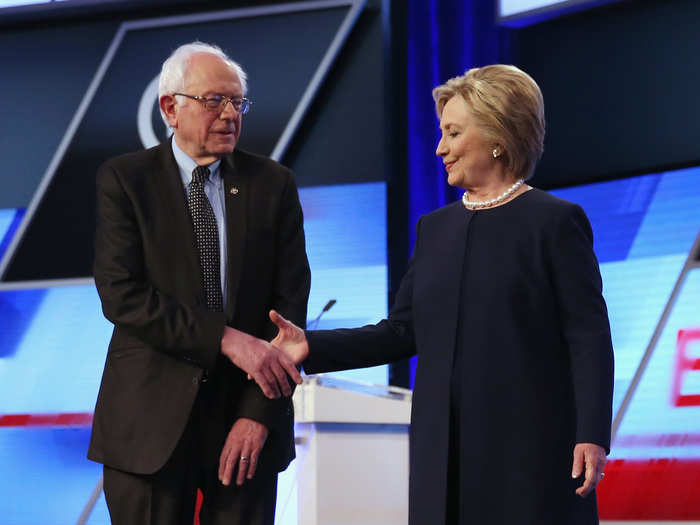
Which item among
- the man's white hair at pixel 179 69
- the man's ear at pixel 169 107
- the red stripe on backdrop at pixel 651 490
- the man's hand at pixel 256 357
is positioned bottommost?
the red stripe on backdrop at pixel 651 490

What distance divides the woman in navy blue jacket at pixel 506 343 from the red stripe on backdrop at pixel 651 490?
2449 millimetres

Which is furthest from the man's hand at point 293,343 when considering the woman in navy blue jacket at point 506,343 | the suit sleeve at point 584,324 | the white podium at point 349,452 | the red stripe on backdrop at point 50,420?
the red stripe on backdrop at point 50,420

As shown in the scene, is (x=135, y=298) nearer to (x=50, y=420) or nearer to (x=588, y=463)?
(x=588, y=463)

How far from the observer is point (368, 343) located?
6.59 ft

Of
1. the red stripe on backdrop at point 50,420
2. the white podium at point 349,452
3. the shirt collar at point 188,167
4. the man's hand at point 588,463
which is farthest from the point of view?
the red stripe on backdrop at point 50,420

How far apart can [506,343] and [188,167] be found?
2.52 feet

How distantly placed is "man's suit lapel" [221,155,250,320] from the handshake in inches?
3.7

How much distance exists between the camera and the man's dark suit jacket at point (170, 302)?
6.35 ft

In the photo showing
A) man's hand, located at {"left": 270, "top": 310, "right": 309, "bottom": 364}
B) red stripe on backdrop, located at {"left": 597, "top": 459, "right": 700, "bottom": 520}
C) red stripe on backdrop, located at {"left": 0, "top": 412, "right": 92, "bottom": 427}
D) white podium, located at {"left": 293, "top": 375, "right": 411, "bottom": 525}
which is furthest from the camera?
red stripe on backdrop, located at {"left": 0, "top": 412, "right": 92, "bottom": 427}

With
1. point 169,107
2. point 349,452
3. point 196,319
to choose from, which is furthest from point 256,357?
point 349,452

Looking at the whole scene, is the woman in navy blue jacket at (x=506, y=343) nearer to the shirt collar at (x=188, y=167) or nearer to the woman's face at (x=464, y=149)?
the woman's face at (x=464, y=149)

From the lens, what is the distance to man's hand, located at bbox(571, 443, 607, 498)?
1.71m

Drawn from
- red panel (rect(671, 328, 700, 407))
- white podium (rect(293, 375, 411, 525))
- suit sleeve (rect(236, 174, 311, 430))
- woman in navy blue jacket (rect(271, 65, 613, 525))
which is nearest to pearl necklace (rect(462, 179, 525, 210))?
woman in navy blue jacket (rect(271, 65, 613, 525))

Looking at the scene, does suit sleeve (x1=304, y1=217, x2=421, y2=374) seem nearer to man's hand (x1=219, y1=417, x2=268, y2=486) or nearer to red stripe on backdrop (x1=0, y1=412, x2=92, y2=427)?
man's hand (x1=219, y1=417, x2=268, y2=486)
